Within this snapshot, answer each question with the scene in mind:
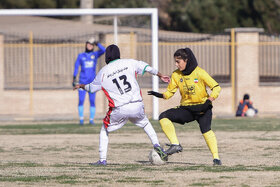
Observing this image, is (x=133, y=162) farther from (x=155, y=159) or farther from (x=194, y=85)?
(x=194, y=85)

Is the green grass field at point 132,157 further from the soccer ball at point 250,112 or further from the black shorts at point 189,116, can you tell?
the soccer ball at point 250,112

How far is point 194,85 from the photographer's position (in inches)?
443

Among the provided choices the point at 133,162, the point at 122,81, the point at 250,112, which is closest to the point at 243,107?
the point at 250,112

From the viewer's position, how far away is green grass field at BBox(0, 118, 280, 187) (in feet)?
31.7

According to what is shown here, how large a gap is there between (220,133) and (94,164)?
7152 mm

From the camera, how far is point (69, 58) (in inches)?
1293

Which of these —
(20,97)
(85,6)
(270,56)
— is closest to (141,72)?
(20,97)

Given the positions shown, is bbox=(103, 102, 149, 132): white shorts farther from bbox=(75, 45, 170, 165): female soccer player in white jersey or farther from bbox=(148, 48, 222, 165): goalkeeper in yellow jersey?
bbox=(148, 48, 222, 165): goalkeeper in yellow jersey

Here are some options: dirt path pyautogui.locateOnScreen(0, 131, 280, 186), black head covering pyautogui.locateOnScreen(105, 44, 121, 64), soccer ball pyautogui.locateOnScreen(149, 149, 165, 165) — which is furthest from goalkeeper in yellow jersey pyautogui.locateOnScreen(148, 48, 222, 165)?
black head covering pyautogui.locateOnScreen(105, 44, 121, 64)

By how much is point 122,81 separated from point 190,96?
994 millimetres

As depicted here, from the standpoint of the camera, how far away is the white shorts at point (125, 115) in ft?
37.5

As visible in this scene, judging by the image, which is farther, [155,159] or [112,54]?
[112,54]

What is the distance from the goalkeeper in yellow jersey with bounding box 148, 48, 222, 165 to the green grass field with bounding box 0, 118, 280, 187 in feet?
1.40

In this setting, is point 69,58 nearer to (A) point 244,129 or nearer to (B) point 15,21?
(B) point 15,21
